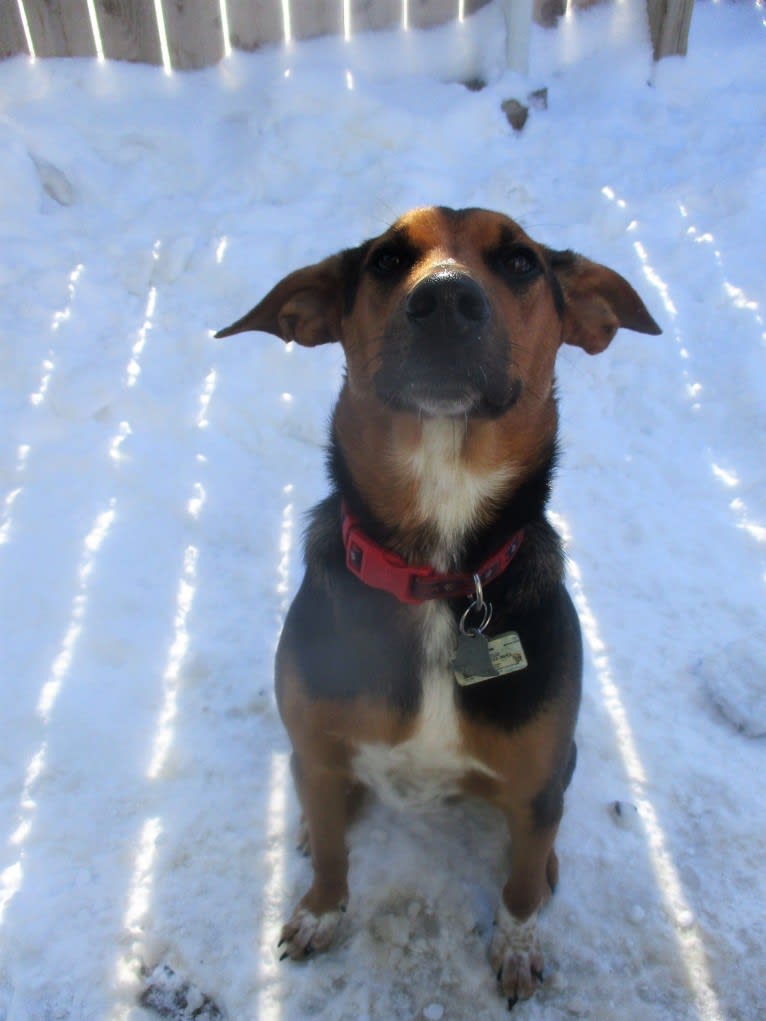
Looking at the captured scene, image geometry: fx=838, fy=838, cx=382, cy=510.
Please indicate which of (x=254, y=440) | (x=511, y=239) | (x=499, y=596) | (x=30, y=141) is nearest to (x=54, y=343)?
(x=254, y=440)

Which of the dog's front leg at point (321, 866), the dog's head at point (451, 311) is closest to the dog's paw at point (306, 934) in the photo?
the dog's front leg at point (321, 866)

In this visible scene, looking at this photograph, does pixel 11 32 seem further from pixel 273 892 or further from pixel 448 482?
pixel 273 892

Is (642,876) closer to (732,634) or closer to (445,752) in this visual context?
(445,752)

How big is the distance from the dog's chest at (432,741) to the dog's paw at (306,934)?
446mm

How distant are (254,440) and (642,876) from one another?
2658 millimetres

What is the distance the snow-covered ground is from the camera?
7.97 feet

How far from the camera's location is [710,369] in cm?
461

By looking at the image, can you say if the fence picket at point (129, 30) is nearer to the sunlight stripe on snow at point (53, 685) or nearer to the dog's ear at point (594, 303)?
the sunlight stripe on snow at point (53, 685)

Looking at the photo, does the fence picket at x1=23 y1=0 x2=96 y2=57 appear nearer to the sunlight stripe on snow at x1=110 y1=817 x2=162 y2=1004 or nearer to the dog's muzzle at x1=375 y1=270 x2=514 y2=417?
the dog's muzzle at x1=375 y1=270 x2=514 y2=417

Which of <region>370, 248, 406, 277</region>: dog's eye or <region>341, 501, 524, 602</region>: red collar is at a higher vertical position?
<region>370, 248, 406, 277</region>: dog's eye

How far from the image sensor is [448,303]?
1987mm

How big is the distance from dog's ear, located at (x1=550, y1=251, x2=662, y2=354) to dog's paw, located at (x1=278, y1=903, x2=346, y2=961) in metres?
1.89

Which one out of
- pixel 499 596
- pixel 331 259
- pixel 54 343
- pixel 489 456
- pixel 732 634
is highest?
pixel 331 259

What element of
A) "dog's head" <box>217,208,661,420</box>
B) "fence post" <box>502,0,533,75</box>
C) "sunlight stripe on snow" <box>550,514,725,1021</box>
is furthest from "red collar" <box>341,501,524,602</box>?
"fence post" <box>502,0,533,75</box>
